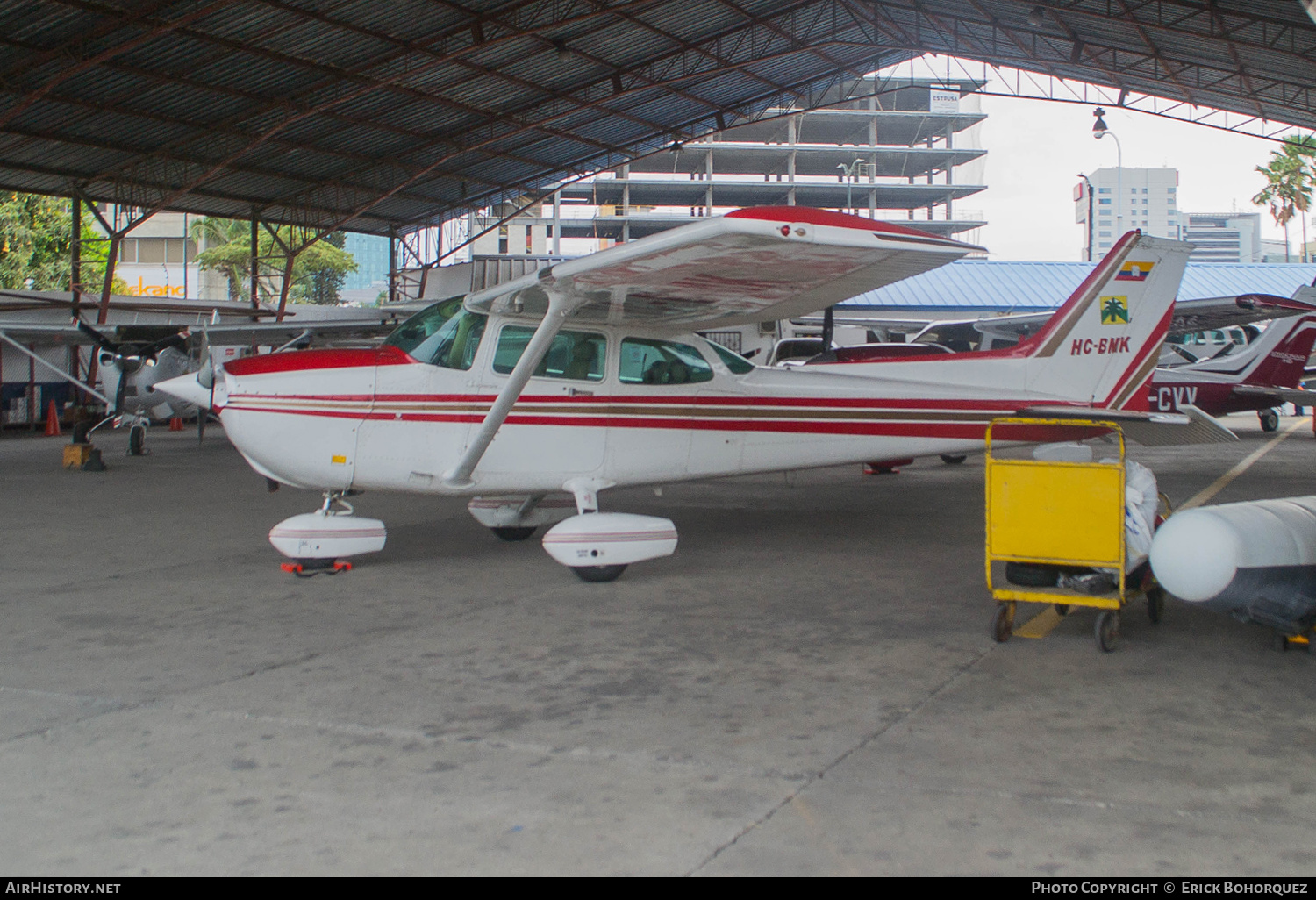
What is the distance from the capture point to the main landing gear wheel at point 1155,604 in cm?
552

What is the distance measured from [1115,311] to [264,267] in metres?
67.8

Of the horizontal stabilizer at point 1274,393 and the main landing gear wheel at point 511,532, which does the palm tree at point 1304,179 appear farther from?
the main landing gear wheel at point 511,532

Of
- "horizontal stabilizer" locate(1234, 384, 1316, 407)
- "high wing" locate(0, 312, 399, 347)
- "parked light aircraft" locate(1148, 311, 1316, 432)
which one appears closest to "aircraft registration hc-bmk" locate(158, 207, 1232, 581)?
"horizontal stabilizer" locate(1234, 384, 1316, 407)

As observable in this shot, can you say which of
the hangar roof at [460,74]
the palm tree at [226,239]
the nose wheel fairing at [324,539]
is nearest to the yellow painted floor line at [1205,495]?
the nose wheel fairing at [324,539]

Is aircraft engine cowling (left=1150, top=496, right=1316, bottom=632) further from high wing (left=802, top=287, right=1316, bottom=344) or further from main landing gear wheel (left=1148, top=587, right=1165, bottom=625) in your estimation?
high wing (left=802, top=287, right=1316, bottom=344)

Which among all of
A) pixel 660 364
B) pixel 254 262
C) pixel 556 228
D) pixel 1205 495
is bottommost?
pixel 1205 495

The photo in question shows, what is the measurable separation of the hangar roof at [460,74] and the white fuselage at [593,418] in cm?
1057

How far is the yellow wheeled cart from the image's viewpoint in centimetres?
498

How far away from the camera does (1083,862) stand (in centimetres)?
268

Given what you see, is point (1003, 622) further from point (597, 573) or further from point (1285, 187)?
point (1285, 187)

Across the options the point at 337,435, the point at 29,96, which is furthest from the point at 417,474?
the point at 29,96

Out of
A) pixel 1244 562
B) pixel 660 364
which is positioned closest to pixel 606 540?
pixel 660 364

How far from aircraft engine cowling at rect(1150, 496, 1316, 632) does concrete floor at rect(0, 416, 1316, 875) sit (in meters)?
0.29

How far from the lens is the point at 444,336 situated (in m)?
7.48
